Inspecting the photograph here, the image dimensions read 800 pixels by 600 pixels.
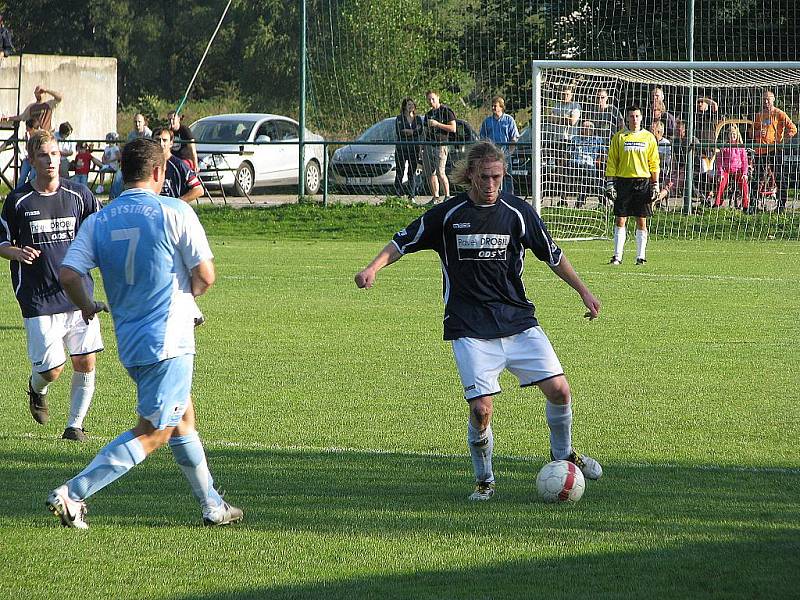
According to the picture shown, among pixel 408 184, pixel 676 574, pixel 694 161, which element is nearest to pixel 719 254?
pixel 694 161

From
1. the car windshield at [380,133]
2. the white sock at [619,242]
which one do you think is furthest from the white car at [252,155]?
the white sock at [619,242]

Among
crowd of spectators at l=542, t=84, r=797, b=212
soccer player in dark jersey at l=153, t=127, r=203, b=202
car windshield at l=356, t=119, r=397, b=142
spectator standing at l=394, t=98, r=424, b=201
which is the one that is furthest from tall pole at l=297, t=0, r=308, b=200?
soccer player in dark jersey at l=153, t=127, r=203, b=202

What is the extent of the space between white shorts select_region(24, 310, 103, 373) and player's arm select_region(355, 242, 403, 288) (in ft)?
7.33

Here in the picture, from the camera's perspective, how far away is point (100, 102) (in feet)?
113

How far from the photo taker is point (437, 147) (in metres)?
22.2

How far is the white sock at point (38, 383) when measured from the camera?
24.5 ft

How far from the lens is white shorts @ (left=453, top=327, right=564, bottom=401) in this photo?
578 centimetres

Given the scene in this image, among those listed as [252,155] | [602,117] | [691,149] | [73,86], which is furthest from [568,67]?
[73,86]

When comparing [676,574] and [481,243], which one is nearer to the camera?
[676,574]

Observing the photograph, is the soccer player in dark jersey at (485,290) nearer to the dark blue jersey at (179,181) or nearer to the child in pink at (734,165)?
the dark blue jersey at (179,181)

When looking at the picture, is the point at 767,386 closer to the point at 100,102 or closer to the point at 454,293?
the point at 454,293

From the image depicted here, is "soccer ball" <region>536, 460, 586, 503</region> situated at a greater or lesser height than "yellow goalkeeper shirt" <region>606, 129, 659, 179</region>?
lesser

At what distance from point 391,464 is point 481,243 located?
1380 millimetres

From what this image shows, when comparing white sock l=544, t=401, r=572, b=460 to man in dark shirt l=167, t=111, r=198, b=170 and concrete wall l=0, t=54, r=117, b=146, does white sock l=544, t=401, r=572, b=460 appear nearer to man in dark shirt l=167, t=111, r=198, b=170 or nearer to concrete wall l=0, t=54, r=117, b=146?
man in dark shirt l=167, t=111, r=198, b=170
